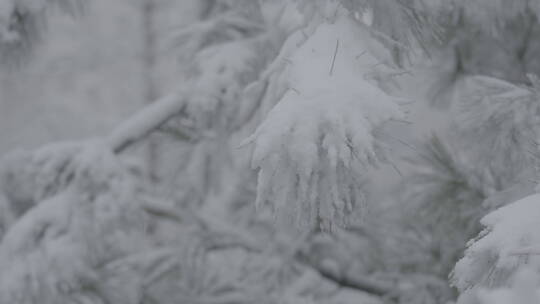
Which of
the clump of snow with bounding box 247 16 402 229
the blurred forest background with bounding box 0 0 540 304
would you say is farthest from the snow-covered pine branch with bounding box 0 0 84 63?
the clump of snow with bounding box 247 16 402 229

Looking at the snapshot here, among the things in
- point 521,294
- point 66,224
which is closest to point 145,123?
point 66,224

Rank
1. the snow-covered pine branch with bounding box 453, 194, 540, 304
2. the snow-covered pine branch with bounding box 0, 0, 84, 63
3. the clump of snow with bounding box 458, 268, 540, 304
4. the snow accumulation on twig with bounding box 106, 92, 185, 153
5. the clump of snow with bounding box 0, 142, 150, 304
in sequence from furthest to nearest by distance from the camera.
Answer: the snow accumulation on twig with bounding box 106, 92, 185, 153
the clump of snow with bounding box 0, 142, 150, 304
the snow-covered pine branch with bounding box 0, 0, 84, 63
the snow-covered pine branch with bounding box 453, 194, 540, 304
the clump of snow with bounding box 458, 268, 540, 304

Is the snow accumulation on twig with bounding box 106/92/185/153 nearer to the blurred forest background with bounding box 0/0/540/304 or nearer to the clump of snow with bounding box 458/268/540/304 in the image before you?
the blurred forest background with bounding box 0/0/540/304

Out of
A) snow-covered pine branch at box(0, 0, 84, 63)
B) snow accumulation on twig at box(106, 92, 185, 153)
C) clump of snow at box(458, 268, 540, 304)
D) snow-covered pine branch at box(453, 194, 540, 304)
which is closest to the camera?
clump of snow at box(458, 268, 540, 304)

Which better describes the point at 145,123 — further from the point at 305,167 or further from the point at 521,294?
the point at 521,294

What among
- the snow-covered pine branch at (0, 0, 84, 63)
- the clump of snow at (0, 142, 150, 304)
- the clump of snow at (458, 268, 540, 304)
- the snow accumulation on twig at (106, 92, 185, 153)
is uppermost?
the snow-covered pine branch at (0, 0, 84, 63)

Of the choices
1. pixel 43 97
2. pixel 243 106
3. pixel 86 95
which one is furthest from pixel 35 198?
pixel 86 95

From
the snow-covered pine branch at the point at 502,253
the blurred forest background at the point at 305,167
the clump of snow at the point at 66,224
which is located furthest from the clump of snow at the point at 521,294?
the clump of snow at the point at 66,224

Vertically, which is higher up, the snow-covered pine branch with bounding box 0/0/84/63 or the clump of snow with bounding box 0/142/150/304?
the snow-covered pine branch with bounding box 0/0/84/63

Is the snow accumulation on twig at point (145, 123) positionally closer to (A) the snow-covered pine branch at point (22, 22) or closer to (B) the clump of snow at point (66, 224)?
(B) the clump of snow at point (66, 224)
